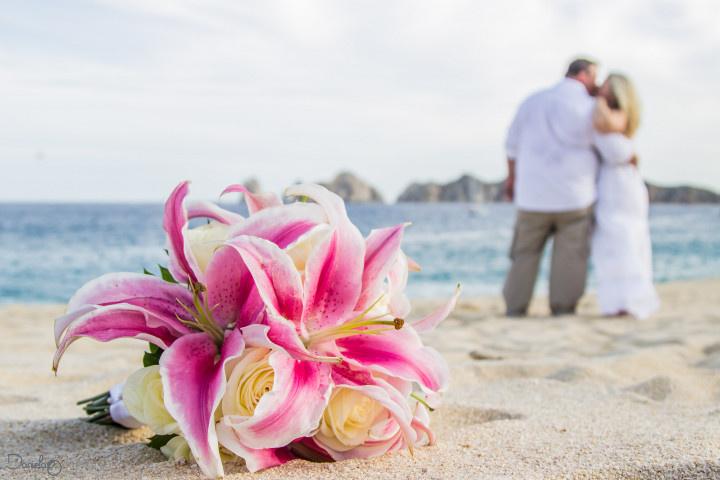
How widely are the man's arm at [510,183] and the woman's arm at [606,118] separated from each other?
40.2 inches

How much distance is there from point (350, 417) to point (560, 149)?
516 cm

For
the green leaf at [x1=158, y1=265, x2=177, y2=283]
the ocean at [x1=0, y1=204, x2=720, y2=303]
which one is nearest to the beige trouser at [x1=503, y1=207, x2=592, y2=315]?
the ocean at [x1=0, y1=204, x2=720, y2=303]

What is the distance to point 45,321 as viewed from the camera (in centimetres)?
661

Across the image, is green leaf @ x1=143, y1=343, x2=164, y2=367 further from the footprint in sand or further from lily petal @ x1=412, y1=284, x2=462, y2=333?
the footprint in sand

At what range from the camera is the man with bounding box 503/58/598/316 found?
6047 mm

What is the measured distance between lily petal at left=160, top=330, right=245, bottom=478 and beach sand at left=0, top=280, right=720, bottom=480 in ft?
0.48

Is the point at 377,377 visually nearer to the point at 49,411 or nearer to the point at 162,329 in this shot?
the point at 162,329

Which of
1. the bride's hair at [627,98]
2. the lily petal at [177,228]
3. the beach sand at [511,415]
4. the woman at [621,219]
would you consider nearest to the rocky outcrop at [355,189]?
the woman at [621,219]

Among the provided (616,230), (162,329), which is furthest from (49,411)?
(616,230)

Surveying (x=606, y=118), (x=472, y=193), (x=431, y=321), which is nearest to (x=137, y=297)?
(x=431, y=321)

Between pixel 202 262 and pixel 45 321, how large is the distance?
19.2 feet

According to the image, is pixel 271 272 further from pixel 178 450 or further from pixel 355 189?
pixel 355 189

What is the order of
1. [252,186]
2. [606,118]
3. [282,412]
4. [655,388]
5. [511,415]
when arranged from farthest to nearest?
1. [252,186]
2. [606,118]
3. [655,388]
4. [511,415]
5. [282,412]

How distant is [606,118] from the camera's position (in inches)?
229
